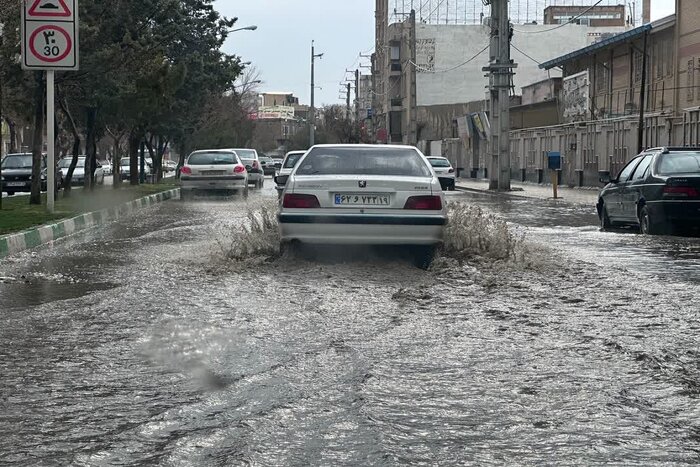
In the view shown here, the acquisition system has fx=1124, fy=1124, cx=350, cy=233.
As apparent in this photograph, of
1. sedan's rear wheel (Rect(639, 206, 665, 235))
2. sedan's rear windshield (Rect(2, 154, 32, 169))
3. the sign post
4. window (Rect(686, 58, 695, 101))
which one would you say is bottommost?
sedan's rear wheel (Rect(639, 206, 665, 235))

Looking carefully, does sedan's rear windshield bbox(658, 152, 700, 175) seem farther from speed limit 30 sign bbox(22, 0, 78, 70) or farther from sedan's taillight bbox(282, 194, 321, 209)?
speed limit 30 sign bbox(22, 0, 78, 70)

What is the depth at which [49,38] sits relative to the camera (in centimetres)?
2016

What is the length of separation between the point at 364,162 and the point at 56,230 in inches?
284

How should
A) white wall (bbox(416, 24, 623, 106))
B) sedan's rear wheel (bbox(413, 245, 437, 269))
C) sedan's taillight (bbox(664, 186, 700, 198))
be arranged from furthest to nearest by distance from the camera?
white wall (bbox(416, 24, 623, 106)), sedan's taillight (bbox(664, 186, 700, 198)), sedan's rear wheel (bbox(413, 245, 437, 269))

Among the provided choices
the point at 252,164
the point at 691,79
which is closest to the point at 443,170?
the point at 252,164

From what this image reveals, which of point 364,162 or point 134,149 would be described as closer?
point 364,162

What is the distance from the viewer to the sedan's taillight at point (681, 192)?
52.4ft

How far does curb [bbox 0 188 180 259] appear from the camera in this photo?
14.3m

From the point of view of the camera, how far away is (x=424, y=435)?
4781 millimetres

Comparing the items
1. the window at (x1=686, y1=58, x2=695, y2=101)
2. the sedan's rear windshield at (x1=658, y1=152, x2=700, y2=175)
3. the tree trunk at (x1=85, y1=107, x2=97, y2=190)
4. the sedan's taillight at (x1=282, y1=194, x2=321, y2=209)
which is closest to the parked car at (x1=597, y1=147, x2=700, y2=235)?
the sedan's rear windshield at (x1=658, y1=152, x2=700, y2=175)

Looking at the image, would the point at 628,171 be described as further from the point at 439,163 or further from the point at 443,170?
the point at 439,163

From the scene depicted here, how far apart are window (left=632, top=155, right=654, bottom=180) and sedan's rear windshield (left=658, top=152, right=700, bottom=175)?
0.29 metres

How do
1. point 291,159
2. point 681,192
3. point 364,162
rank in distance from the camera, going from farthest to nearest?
1. point 291,159
2. point 681,192
3. point 364,162

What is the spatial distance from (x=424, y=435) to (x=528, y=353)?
2102 millimetres
